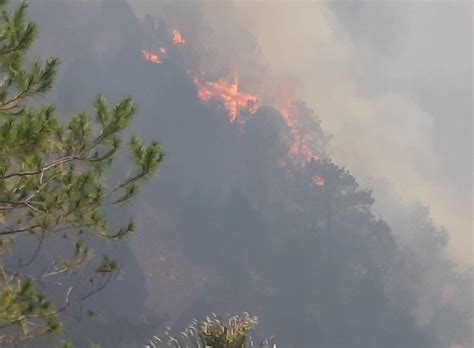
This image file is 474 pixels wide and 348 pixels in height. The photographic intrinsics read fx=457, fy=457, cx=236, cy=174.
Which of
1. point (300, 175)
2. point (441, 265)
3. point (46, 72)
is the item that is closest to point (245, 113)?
point (300, 175)

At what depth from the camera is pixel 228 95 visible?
9931cm

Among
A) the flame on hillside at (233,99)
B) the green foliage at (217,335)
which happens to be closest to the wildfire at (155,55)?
the flame on hillside at (233,99)

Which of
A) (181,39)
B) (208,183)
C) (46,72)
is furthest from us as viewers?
(181,39)

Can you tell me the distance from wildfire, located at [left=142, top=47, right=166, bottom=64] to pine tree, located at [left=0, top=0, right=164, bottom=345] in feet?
276

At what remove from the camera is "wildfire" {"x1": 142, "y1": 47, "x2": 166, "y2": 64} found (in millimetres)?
88875

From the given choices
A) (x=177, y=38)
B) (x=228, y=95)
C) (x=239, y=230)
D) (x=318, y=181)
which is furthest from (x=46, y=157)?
(x=177, y=38)

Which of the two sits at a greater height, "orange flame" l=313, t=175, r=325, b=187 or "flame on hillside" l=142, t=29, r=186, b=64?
"flame on hillside" l=142, t=29, r=186, b=64

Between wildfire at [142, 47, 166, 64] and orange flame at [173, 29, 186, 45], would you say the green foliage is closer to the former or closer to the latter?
wildfire at [142, 47, 166, 64]

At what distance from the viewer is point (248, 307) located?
212 feet

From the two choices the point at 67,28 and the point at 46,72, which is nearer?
the point at 46,72

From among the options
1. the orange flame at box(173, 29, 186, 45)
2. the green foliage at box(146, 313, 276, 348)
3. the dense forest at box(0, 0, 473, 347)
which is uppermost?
the orange flame at box(173, 29, 186, 45)

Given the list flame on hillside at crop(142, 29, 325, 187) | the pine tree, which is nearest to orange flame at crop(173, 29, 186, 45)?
flame on hillside at crop(142, 29, 325, 187)

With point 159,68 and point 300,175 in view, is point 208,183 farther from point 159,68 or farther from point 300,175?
point 159,68

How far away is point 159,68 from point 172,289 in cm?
4381
